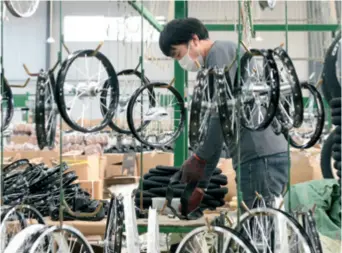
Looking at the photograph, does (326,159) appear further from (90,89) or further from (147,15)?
(147,15)

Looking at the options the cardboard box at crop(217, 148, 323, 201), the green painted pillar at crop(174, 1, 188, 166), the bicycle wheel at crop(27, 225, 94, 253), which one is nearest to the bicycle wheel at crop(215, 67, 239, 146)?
the bicycle wheel at crop(27, 225, 94, 253)

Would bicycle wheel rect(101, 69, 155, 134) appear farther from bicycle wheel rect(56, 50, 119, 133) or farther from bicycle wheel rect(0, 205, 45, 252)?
bicycle wheel rect(0, 205, 45, 252)

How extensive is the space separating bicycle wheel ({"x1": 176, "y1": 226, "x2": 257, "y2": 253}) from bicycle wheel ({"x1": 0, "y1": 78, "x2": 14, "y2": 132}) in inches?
20.8

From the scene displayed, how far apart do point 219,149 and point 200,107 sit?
42 centimetres

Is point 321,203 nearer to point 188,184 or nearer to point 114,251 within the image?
point 188,184

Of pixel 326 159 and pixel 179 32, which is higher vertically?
pixel 179 32

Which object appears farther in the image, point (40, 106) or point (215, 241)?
point (215, 241)

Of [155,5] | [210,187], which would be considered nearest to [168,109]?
[210,187]

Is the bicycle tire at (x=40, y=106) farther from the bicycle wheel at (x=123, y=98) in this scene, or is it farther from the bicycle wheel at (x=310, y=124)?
the bicycle wheel at (x=310, y=124)

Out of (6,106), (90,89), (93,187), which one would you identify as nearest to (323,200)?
(90,89)

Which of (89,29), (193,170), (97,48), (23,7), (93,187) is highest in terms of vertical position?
(89,29)

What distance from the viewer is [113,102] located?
1.25m

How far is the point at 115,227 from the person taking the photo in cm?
120

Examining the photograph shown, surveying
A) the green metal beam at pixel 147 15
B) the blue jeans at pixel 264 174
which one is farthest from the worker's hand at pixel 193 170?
the green metal beam at pixel 147 15
